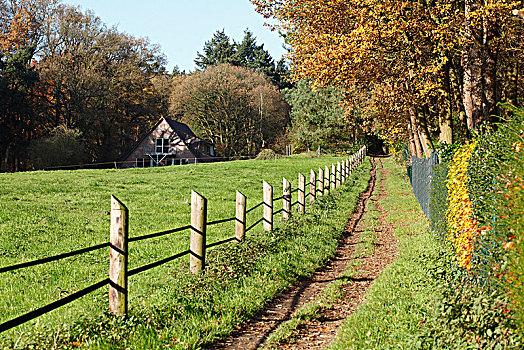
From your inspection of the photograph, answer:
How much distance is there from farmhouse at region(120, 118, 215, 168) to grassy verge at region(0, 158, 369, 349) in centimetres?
4947

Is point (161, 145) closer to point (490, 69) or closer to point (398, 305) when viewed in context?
point (490, 69)

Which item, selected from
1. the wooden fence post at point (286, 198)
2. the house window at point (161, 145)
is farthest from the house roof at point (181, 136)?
the wooden fence post at point (286, 198)

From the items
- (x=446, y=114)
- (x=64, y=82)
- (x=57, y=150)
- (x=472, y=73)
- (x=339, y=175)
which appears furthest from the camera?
(x=64, y=82)

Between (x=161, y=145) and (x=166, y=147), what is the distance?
691 mm

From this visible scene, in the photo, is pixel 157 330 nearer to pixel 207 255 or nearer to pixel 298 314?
pixel 298 314

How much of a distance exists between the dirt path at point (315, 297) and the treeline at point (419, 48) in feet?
14.8

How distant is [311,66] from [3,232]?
9929mm

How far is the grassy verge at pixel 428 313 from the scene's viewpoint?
15.1ft

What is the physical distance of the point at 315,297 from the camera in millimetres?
7742

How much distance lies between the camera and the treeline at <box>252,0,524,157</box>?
1230 centimetres

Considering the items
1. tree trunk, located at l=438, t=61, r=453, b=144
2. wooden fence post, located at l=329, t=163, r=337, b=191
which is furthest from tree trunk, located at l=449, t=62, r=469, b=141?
wooden fence post, located at l=329, t=163, r=337, b=191

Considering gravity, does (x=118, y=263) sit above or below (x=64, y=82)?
below

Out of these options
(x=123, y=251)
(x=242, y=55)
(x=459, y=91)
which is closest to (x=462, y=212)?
(x=123, y=251)

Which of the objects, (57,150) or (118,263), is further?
Answer: (57,150)
